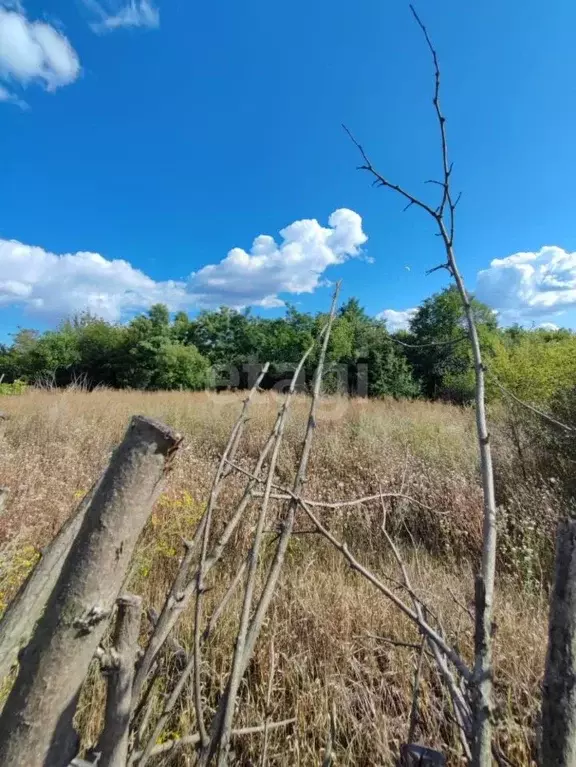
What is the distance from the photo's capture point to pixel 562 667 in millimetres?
386

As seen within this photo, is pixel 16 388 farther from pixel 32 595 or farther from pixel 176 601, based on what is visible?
pixel 176 601

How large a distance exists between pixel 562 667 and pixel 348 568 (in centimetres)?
225

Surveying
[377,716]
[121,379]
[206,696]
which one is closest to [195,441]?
[206,696]

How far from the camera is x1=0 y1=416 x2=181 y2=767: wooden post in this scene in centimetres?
39

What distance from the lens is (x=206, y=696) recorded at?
5.12ft

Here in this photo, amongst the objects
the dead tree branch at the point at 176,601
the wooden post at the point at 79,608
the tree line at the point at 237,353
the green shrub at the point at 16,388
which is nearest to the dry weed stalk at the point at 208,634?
the dead tree branch at the point at 176,601

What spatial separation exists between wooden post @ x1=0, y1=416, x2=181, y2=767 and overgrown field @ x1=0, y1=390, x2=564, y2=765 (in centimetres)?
24

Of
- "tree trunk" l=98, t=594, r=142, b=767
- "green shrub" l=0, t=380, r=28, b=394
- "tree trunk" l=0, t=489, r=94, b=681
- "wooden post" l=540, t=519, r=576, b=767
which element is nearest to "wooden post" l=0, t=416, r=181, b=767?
"tree trunk" l=98, t=594, r=142, b=767

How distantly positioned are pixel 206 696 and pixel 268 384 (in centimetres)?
1555

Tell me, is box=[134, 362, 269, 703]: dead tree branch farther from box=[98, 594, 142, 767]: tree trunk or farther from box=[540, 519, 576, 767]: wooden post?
box=[540, 519, 576, 767]: wooden post

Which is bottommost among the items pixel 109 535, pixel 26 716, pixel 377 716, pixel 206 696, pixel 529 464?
pixel 206 696

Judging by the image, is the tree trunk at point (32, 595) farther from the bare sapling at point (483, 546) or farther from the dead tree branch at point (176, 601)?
the bare sapling at point (483, 546)

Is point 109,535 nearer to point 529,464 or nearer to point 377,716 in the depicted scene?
point 377,716

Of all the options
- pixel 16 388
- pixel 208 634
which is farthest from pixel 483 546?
pixel 16 388
